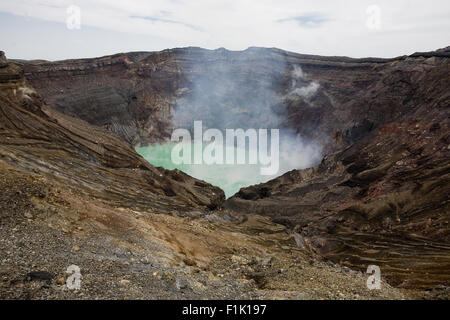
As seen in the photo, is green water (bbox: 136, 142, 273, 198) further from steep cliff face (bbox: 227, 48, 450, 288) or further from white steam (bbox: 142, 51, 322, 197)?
white steam (bbox: 142, 51, 322, 197)

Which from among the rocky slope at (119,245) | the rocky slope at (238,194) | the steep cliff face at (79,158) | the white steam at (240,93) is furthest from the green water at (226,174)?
the rocky slope at (119,245)

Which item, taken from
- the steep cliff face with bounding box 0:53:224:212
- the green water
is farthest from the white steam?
the steep cliff face with bounding box 0:53:224:212

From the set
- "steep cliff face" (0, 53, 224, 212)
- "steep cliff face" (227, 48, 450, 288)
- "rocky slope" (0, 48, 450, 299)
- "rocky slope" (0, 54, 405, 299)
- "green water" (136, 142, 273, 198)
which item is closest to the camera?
"rocky slope" (0, 54, 405, 299)

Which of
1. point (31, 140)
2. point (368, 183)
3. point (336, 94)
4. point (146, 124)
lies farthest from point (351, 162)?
point (146, 124)

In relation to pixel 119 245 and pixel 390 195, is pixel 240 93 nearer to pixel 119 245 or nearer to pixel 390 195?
pixel 390 195

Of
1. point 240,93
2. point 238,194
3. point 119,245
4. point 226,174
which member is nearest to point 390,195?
point 238,194

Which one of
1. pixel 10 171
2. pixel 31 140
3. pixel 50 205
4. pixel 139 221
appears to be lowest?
pixel 139 221

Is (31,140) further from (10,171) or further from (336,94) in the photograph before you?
(336,94)

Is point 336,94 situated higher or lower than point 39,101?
higher
